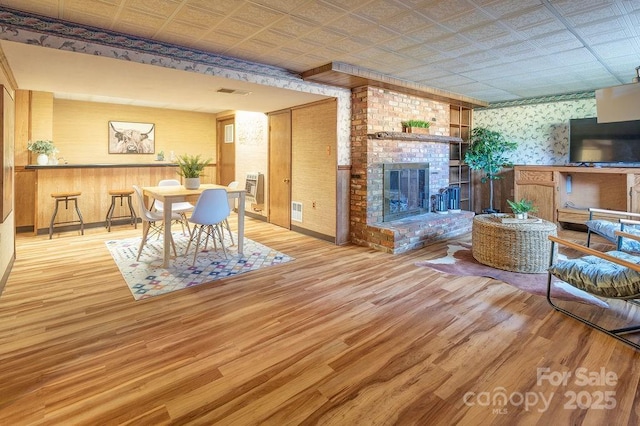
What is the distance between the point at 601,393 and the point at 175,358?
2.41 meters

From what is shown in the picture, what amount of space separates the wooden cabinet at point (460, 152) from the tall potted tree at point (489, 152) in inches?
10.1

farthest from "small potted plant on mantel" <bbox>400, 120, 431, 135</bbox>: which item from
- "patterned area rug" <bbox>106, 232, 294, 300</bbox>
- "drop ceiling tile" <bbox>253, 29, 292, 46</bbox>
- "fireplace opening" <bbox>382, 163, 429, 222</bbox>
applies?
"patterned area rug" <bbox>106, 232, 294, 300</bbox>

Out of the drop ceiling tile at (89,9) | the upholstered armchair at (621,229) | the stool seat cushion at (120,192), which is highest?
the drop ceiling tile at (89,9)

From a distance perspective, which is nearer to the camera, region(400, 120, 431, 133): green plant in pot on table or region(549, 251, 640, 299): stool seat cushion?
region(549, 251, 640, 299): stool seat cushion

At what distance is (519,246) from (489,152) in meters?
3.13

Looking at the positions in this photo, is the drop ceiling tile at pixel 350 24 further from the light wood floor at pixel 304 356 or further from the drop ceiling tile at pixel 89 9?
the light wood floor at pixel 304 356

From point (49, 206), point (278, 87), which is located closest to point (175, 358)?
point (278, 87)

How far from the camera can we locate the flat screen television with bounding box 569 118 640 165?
5.16 meters

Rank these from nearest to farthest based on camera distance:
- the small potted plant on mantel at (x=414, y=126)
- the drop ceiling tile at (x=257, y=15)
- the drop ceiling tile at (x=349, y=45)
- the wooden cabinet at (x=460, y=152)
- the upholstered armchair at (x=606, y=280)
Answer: the upholstered armchair at (x=606, y=280), the drop ceiling tile at (x=257, y=15), the drop ceiling tile at (x=349, y=45), the small potted plant on mantel at (x=414, y=126), the wooden cabinet at (x=460, y=152)

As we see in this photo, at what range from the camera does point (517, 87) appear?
5.36 meters

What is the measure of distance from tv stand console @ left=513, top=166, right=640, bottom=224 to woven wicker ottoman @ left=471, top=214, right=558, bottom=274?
2.37 meters

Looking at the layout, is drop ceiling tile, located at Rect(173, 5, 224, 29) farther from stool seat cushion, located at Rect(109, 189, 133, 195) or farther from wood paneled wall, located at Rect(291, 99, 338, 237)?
stool seat cushion, located at Rect(109, 189, 133, 195)

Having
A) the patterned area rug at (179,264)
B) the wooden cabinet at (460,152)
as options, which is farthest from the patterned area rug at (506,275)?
the wooden cabinet at (460,152)

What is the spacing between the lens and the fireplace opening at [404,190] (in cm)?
512
